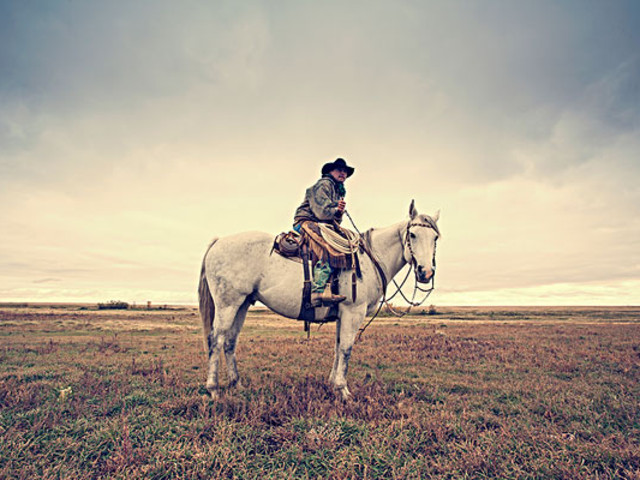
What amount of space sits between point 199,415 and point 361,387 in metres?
3.52

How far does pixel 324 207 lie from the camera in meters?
7.02

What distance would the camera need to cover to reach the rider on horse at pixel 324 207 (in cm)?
679

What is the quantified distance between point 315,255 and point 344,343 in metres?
1.95

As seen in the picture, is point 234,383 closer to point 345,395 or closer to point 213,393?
point 213,393

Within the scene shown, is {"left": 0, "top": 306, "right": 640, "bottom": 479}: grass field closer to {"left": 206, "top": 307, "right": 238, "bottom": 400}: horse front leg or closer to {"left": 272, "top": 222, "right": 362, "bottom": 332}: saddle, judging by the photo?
{"left": 206, "top": 307, "right": 238, "bottom": 400}: horse front leg

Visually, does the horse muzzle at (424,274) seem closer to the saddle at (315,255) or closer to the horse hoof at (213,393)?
the saddle at (315,255)

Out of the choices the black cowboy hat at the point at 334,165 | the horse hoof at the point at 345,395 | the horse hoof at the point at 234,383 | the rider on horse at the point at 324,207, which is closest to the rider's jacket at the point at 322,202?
the rider on horse at the point at 324,207

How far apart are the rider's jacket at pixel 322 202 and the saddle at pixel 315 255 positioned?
0.91 feet

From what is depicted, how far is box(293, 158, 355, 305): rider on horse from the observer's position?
22.3ft

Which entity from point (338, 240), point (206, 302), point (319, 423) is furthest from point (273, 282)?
point (319, 423)

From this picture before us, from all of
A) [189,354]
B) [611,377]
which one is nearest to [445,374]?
[611,377]

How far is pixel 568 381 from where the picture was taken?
8.62 meters

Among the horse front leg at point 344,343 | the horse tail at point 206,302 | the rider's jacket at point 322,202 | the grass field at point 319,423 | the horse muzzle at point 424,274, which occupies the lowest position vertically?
the grass field at point 319,423

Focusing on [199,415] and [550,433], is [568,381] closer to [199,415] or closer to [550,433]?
[550,433]
